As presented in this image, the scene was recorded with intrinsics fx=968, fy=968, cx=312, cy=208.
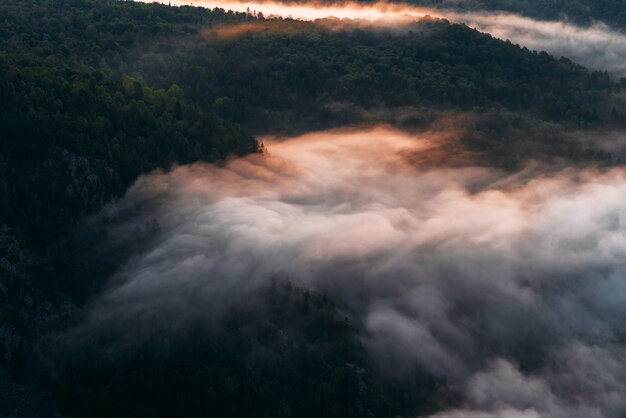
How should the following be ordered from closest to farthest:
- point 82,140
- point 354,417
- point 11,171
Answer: point 354,417 < point 11,171 < point 82,140

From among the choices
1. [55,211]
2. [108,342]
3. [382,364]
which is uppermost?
[55,211]

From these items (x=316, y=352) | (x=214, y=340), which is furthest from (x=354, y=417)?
(x=214, y=340)

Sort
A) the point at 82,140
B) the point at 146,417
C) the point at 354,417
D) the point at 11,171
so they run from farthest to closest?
1. the point at 82,140
2. the point at 11,171
3. the point at 354,417
4. the point at 146,417

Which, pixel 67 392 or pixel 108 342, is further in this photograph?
pixel 108 342

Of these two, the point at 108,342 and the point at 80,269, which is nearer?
the point at 108,342

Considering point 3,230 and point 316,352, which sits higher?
point 3,230

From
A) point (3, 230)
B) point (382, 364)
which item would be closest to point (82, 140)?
point (3, 230)

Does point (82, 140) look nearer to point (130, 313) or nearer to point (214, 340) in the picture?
point (130, 313)

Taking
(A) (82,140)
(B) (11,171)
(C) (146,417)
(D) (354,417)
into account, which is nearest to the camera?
(C) (146,417)

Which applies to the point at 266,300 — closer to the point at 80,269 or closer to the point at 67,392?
the point at 80,269
